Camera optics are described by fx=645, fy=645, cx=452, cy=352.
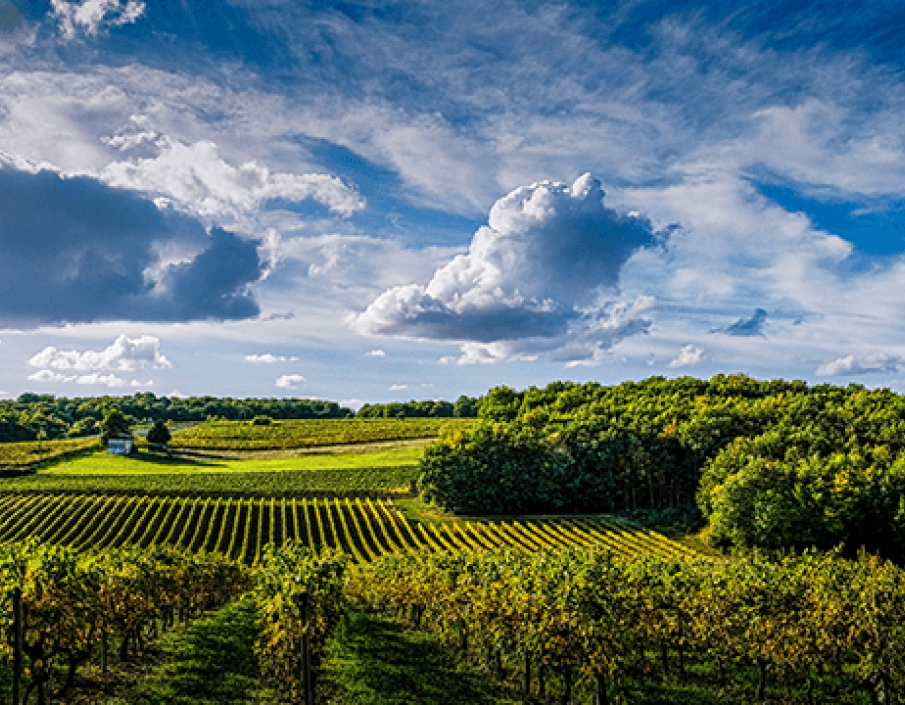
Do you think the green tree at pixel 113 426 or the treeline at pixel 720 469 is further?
the green tree at pixel 113 426

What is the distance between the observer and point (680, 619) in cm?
3034

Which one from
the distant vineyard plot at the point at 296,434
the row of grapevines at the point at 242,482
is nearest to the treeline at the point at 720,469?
the row of grapevines at the point at 242,482

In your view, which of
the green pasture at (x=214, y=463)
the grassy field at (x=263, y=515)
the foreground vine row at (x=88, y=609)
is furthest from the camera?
the green pasture at (x=214, y=463)

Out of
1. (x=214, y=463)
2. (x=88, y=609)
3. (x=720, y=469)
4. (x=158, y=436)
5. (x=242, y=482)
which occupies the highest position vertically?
(x=720, y=469)

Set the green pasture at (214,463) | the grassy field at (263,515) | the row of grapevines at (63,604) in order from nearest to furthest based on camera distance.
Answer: the row of grapevines at (63,604) → the grassy field at (263,515) → the green pasture at (214,463)

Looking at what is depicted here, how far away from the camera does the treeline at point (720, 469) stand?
242 ft

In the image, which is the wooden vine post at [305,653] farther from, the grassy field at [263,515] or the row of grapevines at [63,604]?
the grassy field at [263,515]

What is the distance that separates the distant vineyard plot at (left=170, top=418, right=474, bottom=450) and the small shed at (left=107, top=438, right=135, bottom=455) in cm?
1463

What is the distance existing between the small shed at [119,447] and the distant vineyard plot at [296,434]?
576 inches

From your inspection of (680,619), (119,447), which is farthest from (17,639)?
(119,447)

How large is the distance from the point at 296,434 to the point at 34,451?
57.6 metres

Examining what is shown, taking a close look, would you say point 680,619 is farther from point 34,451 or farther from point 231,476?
point 34,451

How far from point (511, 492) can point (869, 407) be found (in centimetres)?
6481

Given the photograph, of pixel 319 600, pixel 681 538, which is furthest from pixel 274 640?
pixel 681 538
